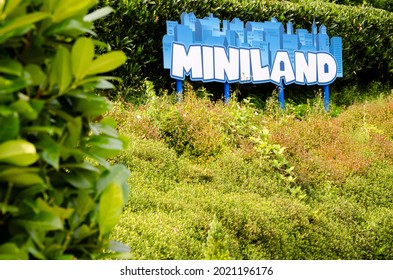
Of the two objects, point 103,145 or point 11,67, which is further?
point 103,145

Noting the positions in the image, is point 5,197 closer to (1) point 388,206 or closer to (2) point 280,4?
(1) point 388,206

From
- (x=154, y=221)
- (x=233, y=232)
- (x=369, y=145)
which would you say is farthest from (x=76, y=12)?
(x=369, y=145)

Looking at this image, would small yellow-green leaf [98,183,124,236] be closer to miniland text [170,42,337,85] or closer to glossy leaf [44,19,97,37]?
glossy leaf [44,19,97,37]

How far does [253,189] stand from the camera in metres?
6.04

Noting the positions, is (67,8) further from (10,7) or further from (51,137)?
(51,137)

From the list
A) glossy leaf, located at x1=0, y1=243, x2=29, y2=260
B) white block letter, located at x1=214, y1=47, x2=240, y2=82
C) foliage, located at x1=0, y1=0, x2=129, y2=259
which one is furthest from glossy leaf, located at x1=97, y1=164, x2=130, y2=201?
white block letter, located at x1=214, y1=47, x2=240, y2=82

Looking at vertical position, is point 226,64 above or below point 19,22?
above

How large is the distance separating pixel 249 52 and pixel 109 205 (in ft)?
Result: 27.3

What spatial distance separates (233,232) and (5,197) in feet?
12.2

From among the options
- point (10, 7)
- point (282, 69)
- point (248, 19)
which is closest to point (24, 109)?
point (10, 7)

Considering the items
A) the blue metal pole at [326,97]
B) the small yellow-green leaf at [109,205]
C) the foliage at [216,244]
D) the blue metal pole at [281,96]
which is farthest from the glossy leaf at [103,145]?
the blue metal pole at [326,97]

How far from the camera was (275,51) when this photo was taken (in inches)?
396

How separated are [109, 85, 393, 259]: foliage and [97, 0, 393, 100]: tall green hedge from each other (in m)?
1.13

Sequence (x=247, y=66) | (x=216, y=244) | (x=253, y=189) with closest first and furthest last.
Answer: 1. (x=216, y=244)
2. (x=253, y=189)
3. (x=247, y=66)
